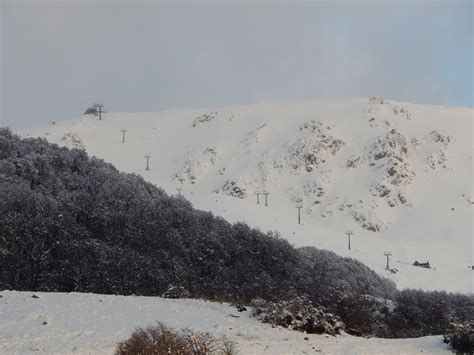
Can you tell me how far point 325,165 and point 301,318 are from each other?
75862mm

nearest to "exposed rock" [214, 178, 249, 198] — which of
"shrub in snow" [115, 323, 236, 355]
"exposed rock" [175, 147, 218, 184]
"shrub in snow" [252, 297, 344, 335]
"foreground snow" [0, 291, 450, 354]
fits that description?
"exposed rock" [175, 147, 218, 184]

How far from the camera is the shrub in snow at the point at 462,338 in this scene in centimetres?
1108

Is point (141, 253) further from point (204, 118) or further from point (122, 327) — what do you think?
point (204, 118)

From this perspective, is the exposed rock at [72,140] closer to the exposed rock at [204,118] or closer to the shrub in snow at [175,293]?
the exposed rock at [204,118]

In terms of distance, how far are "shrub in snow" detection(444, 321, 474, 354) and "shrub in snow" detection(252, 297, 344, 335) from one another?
8.74ft

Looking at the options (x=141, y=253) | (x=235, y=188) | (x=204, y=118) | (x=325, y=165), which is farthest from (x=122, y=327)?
(x=204, y=118)

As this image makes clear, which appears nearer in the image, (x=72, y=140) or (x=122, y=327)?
(x=122, y=327)

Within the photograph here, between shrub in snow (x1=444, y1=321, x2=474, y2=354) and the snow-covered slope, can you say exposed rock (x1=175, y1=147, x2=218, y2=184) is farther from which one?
shrub in snow (x1=444, y1=321, x2=474, y2=354)

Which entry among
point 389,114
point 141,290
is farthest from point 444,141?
point 141,290

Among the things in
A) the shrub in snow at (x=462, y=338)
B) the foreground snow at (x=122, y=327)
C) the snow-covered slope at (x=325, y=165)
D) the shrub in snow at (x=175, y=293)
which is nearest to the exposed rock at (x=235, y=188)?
the snow-covered slope at (x=325, y=165)

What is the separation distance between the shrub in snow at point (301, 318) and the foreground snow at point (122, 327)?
31cm

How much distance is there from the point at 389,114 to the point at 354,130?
1047 centimetres

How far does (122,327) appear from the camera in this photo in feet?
38.8

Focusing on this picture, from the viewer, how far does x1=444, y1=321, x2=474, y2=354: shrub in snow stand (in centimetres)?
1108
